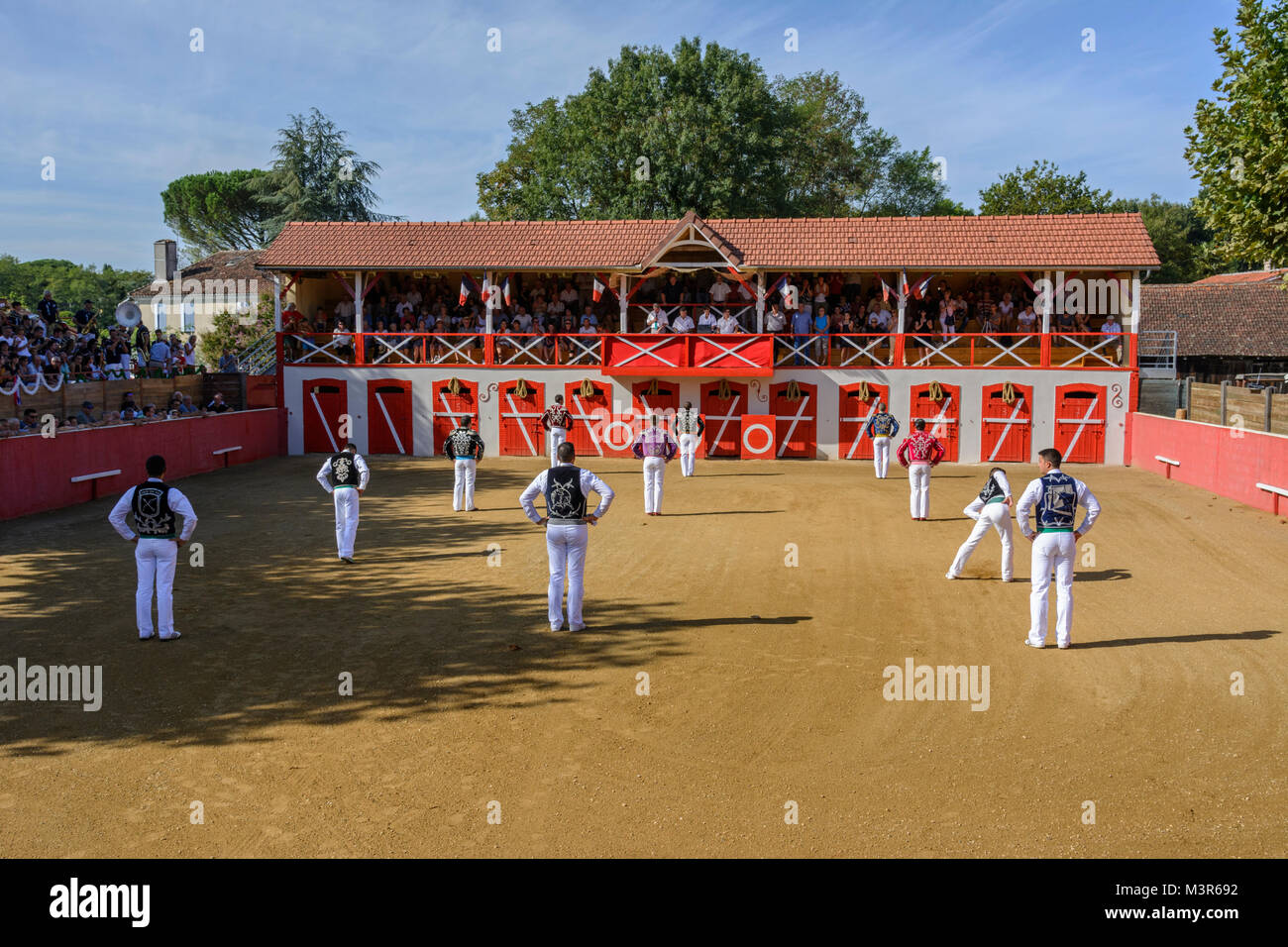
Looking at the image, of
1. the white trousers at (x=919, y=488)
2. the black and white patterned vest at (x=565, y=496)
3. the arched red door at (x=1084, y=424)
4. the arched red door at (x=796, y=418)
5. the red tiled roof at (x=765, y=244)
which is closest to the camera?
the black and white patterned vest at (x=565, y=496)

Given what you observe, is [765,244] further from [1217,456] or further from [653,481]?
[1217,456]

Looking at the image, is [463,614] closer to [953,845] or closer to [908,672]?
[908,672]

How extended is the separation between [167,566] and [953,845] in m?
8.31

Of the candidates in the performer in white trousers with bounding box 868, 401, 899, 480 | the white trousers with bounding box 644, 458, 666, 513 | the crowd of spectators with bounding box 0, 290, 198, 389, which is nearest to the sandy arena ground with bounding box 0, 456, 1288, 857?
the white trousers with bounding box 644, 458, 666, 513

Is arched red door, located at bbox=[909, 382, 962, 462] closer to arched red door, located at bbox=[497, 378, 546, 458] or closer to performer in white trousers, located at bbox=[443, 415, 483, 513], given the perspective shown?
arched red door, located at bbox=[497, 378, 546, 458]

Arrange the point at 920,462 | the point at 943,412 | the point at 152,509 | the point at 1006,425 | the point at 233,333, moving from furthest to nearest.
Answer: the point at 233,333, the point at 943,412, the point at 1006,425, the point at 920,462, the point at 152,509

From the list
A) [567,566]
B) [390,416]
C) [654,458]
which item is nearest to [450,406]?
[390,416]

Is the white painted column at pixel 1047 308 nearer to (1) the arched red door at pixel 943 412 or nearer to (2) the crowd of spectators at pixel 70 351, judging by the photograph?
(1) the arched red door at pixel 943 412

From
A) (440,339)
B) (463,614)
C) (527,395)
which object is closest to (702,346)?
(527,395)

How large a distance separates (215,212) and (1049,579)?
7102 cm

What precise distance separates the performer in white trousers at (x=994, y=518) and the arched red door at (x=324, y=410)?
21706 mm

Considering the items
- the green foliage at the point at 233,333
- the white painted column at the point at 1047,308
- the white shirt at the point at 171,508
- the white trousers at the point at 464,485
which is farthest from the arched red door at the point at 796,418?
the green foliage at the point at 233,333

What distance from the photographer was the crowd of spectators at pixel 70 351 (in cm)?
2177

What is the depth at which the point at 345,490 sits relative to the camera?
579 inches
